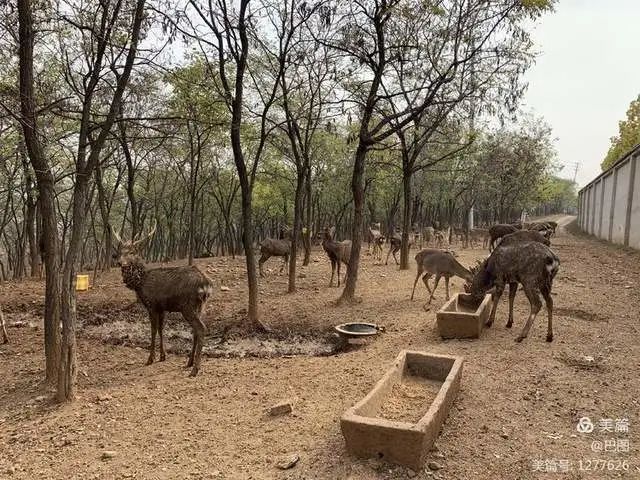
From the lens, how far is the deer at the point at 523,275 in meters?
7.69

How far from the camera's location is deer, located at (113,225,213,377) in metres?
7.84

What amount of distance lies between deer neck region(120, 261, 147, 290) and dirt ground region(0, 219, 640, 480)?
1.25m

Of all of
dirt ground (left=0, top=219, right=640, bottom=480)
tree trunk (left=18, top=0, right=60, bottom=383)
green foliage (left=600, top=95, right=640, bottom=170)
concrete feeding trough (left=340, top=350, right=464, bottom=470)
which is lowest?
dirt ground (left=0, top=219, right=640, bottom=480)

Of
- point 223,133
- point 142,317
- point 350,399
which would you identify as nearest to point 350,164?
point 223,133

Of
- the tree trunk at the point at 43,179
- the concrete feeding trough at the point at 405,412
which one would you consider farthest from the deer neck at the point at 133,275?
the concrete feeding trough at the point at 405,412

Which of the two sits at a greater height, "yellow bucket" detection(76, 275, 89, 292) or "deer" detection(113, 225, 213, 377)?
"deer" detection(113, 225, 213, 377)

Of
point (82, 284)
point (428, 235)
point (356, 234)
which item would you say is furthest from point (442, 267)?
point (428, 235)

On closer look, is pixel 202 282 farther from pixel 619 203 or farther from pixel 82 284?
pixel 619 203

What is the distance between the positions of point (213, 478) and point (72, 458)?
1.59m

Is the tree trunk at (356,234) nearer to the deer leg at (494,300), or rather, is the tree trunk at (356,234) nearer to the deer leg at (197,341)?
the deer leg at (494,300)

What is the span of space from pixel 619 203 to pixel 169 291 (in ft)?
77.3

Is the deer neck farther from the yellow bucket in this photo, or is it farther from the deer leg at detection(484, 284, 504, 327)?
the yellow bucket

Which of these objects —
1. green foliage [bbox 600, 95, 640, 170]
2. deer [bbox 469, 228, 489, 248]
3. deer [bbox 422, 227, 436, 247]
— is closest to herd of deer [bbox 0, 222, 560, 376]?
deer [bbox 422, 227, 436, 247]

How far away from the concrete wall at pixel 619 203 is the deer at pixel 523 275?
14.8 metres
